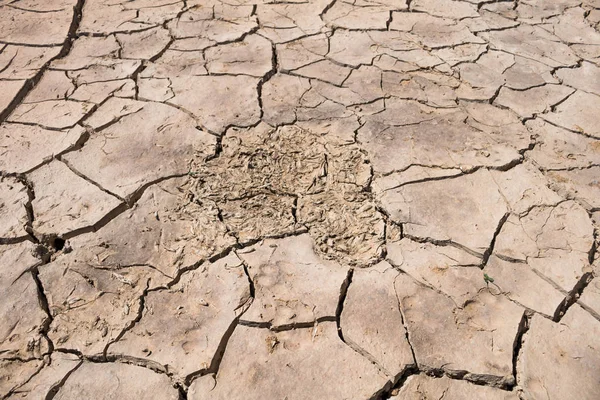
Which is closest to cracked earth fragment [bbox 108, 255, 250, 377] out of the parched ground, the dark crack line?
the parched ground

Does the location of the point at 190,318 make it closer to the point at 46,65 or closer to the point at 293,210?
the point at 293,210

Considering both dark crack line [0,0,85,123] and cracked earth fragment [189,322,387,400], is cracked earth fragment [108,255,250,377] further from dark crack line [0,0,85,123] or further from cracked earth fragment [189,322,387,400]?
dark crack line [0,0,85,123]

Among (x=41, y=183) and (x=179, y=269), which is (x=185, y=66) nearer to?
(x=41, y=183)

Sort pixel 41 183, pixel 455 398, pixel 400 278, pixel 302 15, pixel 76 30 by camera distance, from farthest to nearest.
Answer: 1. pixel 302 15
2. pixel 76 30
3. pixel 41 183
4. pixel 400 278
5. pixel 455 398

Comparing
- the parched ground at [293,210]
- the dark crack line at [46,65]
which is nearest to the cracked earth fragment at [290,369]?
the parched ground at [293,210]

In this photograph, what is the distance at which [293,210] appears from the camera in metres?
2.02

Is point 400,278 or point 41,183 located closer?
point 400,278

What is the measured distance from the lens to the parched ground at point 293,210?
1559mm

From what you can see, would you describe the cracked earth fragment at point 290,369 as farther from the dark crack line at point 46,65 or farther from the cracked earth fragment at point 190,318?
the dark crack line at point 46,65

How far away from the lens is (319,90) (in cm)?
266

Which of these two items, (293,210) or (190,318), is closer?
(190,318)

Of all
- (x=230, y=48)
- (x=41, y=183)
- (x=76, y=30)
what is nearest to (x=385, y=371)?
(x=41, y=183)

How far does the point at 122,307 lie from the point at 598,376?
1519mm

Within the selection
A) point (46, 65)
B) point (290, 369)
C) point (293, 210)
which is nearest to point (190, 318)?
point (290, 369)
